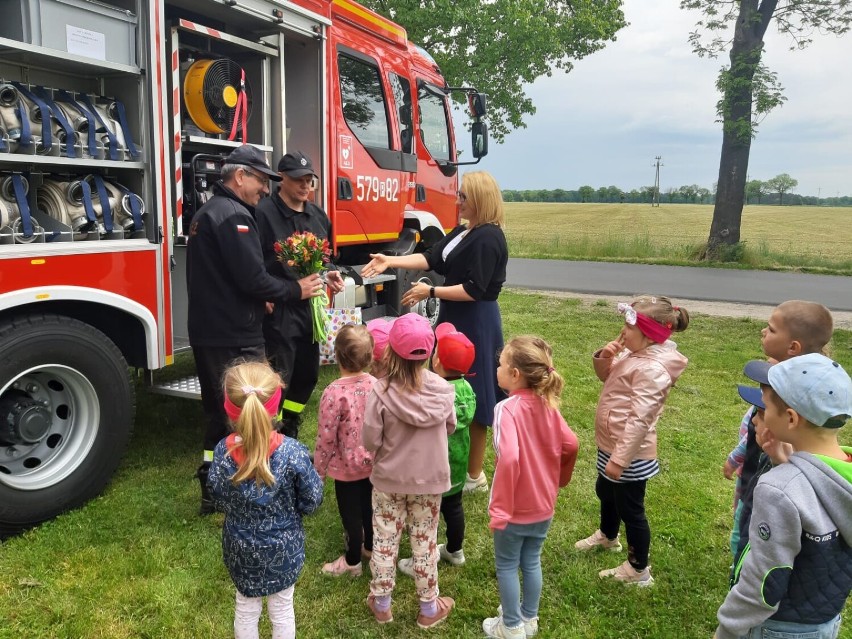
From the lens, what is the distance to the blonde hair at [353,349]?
3029mm

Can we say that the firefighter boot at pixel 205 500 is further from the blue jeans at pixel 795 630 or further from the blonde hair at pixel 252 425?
the blue jeans at pixel 795 630

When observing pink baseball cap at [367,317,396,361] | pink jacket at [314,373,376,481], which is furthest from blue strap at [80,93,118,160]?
pink jacket at [314,373,376,481]

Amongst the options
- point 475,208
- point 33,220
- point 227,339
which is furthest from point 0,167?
point 475,208

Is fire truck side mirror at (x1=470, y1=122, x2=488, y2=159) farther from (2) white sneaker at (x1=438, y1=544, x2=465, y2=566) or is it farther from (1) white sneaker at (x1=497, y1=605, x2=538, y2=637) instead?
(1) white sneaker at (x1=497, y1=605, x2=538, y2=637)

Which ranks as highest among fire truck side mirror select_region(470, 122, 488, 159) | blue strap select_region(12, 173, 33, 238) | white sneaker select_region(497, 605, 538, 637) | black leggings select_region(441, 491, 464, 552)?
fire truck side mirror select_region(470, 122, 488, 159)

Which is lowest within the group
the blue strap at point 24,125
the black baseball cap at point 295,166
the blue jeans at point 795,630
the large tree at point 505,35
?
the blue jeans at point 795,630

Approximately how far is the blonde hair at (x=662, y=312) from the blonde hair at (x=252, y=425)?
1638 mm

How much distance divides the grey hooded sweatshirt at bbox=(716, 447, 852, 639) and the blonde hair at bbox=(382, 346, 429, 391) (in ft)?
4.31

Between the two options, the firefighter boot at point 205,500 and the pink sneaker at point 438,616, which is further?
the firefighter boot at point 205,500

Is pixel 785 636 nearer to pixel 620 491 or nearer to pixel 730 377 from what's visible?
pixel 620 491

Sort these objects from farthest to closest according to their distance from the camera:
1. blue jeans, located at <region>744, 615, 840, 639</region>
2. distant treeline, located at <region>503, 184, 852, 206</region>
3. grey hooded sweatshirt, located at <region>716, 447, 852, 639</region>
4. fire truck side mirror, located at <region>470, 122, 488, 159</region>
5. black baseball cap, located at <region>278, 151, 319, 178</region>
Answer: distant treeline, located at <region>503, 184, 852, 206</region>, fire truck side mirror, located at <region>470, 122, 488, 159</region>, black baseball cap, located at <region>278, 151, 319, 178</region>, blue jeans, located at <region>744, 615, 840, 639</region>, grey hooded sweatshirt, located at <region>716, 447, 852, 639</region>

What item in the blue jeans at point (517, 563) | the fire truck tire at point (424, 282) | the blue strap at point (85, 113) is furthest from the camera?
the fire truck tire at point (424, 282)

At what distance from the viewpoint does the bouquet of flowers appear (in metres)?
3.93

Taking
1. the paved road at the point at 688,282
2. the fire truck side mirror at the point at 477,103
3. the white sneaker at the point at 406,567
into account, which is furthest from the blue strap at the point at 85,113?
the paved road at the point at 688,282
